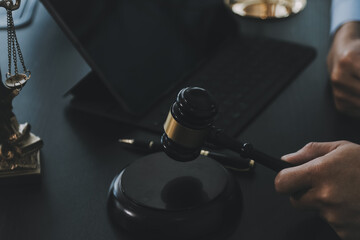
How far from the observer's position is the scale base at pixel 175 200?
758 mm

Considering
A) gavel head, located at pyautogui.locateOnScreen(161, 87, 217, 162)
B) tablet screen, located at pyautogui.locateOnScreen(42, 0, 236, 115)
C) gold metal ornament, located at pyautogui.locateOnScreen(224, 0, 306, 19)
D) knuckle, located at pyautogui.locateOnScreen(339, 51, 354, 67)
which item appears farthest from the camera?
gold metal ornament, located at pyautogui.locateOnScreen(224, 0, 306, 19)

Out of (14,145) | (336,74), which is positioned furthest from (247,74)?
(14,145)

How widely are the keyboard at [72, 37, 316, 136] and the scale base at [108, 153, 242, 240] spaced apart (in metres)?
0.17

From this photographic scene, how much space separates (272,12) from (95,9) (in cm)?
57

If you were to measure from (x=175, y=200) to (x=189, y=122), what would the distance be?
0.41 ft

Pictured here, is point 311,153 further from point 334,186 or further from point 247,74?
point 247,74

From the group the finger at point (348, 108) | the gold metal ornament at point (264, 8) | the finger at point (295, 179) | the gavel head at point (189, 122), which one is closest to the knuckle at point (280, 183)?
the finger at point (295, 179)

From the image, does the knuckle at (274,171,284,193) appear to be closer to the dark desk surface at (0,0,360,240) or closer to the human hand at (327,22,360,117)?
the dark desk surface at (0,0,360,240)

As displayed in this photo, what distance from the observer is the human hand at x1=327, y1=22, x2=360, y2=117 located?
104cm

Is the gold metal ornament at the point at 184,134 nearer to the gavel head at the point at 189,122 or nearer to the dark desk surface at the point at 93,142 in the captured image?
the gavel head at the point at 189,122

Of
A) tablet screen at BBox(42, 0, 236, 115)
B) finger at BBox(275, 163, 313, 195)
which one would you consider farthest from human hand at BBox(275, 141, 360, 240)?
tablet screen at BBox(42, 0, 236, 115)

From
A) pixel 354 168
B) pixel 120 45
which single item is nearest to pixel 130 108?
pixel 120 45

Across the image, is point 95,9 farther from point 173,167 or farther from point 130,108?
point 173,167

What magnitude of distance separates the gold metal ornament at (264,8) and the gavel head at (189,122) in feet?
2.30
